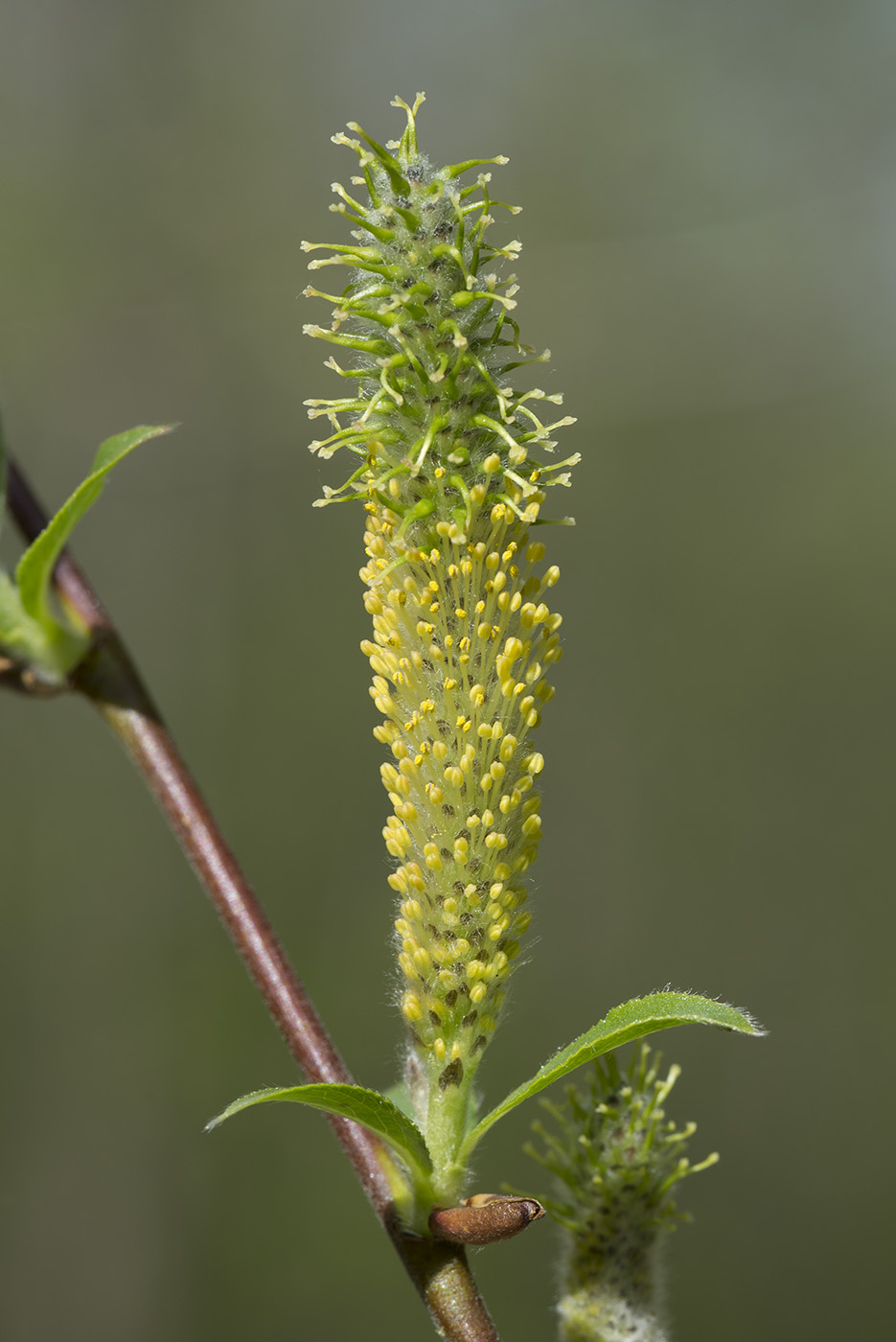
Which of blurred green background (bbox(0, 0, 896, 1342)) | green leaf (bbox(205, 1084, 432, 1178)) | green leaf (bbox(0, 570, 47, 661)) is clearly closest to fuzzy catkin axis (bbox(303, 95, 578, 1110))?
green leaf (bbox(205, 1084, 432, 1178))

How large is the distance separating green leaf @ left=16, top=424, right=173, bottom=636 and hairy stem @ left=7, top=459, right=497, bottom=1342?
4 cm

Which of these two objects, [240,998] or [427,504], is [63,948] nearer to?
[240,998]

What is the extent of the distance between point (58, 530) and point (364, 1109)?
0.42 metres

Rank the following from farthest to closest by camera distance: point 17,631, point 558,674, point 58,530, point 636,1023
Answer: point 558,674, point 17,631, point 58,530, point 636,1023

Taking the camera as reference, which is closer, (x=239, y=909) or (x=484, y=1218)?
(x=484, y=1218)

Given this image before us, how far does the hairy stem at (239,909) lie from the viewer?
2.22 feet

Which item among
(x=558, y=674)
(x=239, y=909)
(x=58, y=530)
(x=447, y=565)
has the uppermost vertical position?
(x=58, y=530)

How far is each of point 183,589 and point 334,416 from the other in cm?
494

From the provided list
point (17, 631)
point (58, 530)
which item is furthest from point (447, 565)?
point (17, 631)

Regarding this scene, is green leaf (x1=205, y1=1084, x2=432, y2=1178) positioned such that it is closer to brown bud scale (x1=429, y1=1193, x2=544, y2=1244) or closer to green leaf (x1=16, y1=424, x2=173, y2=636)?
brown bud scale (x1=429, y1=1193, x2=544, y2=1244)

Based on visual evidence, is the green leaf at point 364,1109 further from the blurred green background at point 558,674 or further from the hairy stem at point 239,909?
the blurred green background at point 558,674

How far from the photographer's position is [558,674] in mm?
5590

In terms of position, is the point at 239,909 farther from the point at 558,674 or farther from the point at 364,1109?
the point at 558,674

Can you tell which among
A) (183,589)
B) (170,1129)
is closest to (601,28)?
(183,589)
